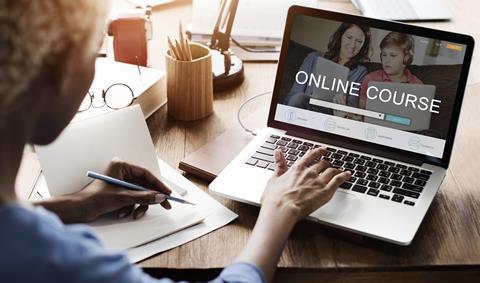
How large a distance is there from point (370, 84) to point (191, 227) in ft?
1.40

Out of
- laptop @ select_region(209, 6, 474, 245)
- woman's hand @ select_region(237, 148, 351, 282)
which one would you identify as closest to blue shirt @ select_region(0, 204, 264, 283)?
woman's hand @ select_region(237, 148, 351, 282)

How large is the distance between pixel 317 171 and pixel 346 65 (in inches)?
8.9

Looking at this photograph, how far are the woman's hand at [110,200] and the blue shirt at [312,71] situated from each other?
331 millimetres

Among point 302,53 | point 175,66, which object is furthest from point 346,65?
point 175,66

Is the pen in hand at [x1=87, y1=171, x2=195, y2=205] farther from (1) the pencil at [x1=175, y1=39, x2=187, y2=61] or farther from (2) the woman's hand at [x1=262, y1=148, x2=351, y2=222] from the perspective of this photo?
(1) the pencil at [x1=175, y1=39, x2=187, y2=61]

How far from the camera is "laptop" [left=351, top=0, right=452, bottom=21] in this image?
72.5 inches

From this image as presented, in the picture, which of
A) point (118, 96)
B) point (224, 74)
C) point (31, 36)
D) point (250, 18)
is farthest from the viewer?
point (250, 18)

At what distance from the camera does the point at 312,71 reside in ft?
4.23

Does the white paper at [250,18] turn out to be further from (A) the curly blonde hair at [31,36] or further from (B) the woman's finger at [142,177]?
(A) the curly blonde hair at [31,36]

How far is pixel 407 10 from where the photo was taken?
6.18 ft

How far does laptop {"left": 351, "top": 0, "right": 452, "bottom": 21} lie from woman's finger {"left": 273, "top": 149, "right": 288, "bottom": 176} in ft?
2.55

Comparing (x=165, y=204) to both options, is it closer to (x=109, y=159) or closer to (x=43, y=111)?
(x=109, y=159)

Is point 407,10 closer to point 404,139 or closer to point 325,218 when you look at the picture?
point 404,139

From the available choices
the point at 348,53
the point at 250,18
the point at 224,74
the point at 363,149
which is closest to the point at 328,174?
the point at 363,149
